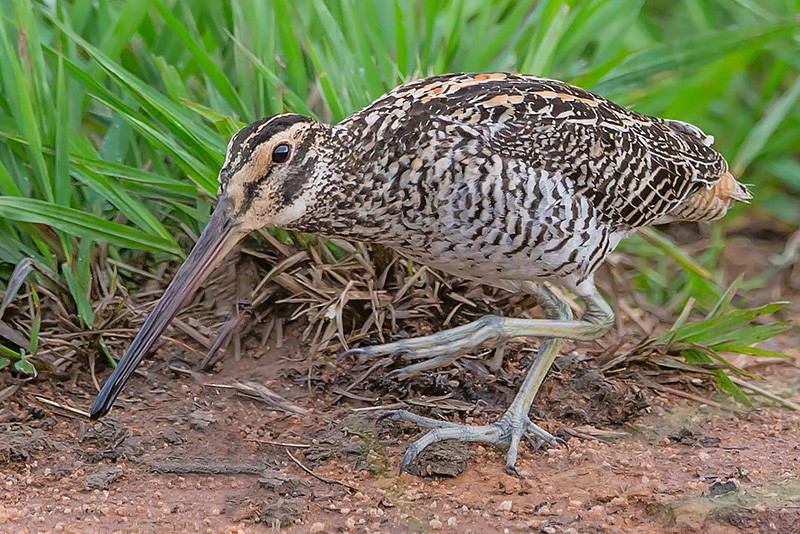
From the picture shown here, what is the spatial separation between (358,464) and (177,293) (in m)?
0.77

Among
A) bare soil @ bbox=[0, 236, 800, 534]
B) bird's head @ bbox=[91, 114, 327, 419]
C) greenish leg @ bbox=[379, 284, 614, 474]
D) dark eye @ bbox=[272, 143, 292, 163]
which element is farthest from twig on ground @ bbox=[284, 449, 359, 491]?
dark eye @ bbox=[272, 143, 292, 163]

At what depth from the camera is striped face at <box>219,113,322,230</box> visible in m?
3.46

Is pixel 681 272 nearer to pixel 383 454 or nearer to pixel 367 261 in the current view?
pixel 367 261

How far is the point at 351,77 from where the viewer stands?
4551mm

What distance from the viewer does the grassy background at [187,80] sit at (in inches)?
164

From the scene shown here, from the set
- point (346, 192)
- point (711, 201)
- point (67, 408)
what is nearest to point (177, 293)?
point (346, 192)

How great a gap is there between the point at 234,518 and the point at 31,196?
1.56m

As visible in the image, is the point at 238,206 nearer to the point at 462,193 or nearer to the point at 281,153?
the point at 281,153

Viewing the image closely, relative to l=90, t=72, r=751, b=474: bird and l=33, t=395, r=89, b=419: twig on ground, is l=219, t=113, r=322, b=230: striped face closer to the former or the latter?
l=90, t=72, r=751, b=474: bird

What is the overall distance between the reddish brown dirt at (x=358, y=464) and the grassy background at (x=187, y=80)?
1.51 ft

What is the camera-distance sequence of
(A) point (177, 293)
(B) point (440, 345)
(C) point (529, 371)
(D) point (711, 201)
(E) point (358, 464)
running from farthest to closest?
(D) point (711, 201) → (C) point (529, 371) → (B) point (440, 345) → (E) point (358, 464) → (A) point (177, 293)

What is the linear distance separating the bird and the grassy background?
2.26 ft

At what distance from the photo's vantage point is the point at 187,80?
4.69m

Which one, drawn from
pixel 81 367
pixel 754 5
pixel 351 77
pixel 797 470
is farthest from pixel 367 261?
pixel 754 5
